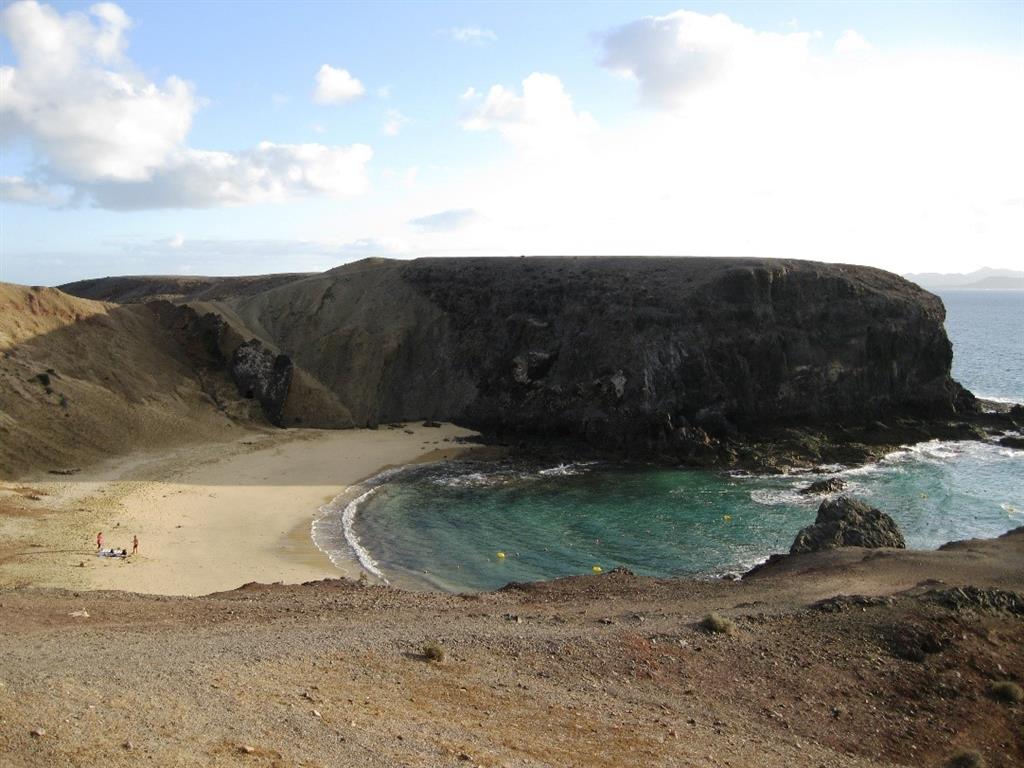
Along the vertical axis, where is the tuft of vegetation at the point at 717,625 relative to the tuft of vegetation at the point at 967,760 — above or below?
above

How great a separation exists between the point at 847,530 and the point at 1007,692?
11.0m

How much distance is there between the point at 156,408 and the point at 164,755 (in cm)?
3527

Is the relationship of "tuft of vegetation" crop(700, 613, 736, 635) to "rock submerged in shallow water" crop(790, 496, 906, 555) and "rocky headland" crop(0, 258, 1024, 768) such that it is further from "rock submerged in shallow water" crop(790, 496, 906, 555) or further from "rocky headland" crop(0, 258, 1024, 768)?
"rock submerged in shallow water" crop(790, 496, 906, 555)

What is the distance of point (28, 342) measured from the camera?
4025 cm

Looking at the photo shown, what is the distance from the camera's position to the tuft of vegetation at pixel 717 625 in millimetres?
17094

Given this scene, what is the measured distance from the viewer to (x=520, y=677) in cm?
1470

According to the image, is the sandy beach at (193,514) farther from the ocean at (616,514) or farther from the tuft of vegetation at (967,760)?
the tuft of vegetation at (967,760)

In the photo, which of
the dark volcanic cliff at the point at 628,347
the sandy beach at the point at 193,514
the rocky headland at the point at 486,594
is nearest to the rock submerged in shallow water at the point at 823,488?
the rocky headland at the point at 486,594

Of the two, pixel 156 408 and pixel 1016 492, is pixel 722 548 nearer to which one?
pixel 1016 492

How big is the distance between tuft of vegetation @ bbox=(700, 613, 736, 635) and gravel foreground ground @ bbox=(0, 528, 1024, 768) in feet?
0.77

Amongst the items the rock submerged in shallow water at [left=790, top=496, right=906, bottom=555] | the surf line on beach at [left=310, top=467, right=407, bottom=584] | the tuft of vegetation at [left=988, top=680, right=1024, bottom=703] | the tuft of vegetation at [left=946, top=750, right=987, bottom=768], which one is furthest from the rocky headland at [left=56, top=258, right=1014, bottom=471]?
the tuft of vegetation at [left=946, top=750, right=987, bottom=768]

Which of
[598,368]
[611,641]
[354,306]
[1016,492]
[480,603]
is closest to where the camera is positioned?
[611,641]

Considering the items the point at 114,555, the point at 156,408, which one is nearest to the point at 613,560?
the point at 114,555

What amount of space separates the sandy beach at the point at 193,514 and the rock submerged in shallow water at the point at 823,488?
18.7 m
